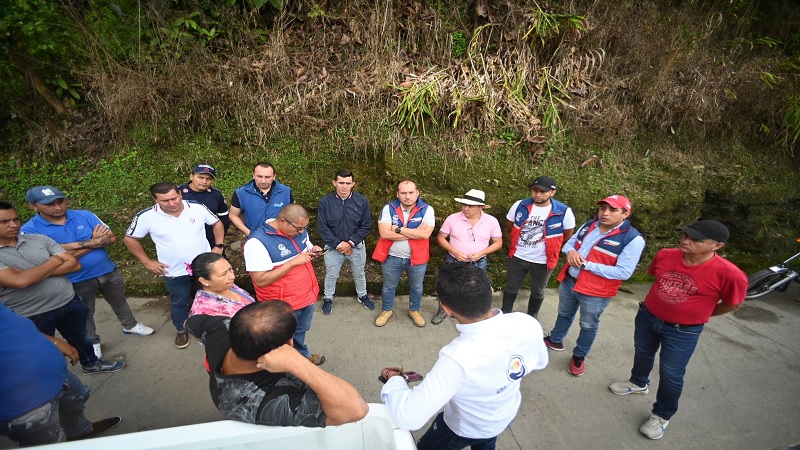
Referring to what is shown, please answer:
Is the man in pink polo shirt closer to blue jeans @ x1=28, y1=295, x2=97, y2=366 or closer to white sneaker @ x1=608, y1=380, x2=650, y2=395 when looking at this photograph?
white sneaker @ x1=608, y1=380, x2=650, y2=395

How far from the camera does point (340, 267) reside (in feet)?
13.9

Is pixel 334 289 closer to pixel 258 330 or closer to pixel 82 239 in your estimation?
pixel 82 239

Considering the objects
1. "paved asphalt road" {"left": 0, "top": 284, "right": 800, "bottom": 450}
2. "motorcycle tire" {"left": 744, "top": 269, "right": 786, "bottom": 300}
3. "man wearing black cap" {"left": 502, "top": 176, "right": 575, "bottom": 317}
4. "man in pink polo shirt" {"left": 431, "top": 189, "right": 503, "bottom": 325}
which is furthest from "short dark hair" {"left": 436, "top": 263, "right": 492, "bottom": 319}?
"motorcycle tire" {"left": 744, "top": 269, "right": 786, "bottom": 300}

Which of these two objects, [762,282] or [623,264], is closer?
[623,264]

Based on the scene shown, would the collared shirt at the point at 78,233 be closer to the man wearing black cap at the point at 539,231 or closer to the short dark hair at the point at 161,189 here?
the short dark hair at the point at 161,189

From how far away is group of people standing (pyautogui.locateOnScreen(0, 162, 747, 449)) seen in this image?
1555 mm

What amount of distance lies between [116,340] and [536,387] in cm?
447

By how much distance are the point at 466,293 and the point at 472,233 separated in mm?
2293

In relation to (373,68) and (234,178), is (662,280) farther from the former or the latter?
(234,178)

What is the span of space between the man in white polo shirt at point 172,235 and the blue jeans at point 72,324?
617mm

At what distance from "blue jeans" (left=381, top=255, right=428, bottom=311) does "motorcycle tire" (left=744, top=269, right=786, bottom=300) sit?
488cm

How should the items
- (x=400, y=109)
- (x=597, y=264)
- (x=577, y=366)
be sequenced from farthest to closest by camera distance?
1. (x=400, y=109)
2. (x=577, y=366)
3. (x=597, y=264)

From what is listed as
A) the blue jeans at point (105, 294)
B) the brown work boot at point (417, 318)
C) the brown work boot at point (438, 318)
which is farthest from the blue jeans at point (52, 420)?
the brown work boot at point (438, 318)

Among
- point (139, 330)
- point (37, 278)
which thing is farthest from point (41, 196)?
point (139, 330)
